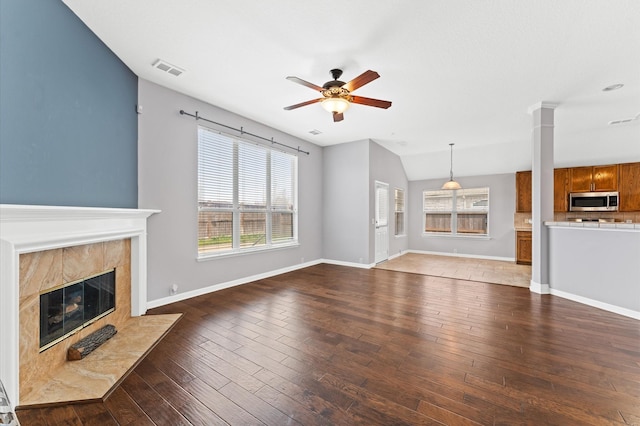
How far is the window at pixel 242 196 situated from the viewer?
4.21 m

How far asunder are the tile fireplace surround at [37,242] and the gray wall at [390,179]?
4629mm

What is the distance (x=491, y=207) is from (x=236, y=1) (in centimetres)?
796

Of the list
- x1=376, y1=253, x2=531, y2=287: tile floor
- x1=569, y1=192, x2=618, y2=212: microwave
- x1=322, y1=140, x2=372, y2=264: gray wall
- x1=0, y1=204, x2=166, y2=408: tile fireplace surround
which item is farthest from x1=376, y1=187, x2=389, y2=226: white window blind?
x1=0, y1=204, x2=166, y2=408: tile fireplace surround

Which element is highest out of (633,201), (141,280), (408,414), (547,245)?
(633,201)

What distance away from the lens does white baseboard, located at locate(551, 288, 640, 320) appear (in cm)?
325

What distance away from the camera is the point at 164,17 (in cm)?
240

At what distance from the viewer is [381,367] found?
2.19m

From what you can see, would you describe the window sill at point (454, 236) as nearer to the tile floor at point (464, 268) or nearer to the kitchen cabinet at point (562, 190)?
the tile floor at point (464, 268)

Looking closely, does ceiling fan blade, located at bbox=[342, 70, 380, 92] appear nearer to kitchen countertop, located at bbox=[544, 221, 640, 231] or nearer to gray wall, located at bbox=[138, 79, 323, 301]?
gray wall, located at bbox=[138, 79, 323, 301]

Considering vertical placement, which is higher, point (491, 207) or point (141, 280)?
point (491, 207)

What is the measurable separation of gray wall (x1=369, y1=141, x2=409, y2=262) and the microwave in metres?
4.13

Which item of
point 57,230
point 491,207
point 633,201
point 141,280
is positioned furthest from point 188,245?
point 633,201

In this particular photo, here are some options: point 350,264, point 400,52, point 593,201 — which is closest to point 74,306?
point 400,52

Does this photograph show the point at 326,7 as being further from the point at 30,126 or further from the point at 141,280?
the point at 141,280
